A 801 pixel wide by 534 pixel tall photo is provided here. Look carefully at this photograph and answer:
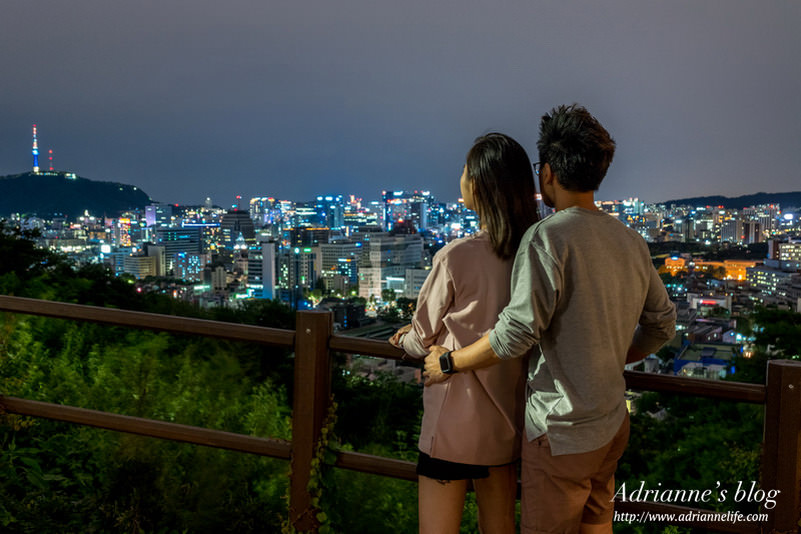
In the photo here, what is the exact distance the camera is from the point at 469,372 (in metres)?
1.48

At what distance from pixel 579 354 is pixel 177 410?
2.27m

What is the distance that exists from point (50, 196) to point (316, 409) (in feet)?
262

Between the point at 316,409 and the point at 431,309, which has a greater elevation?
the point at 431,309

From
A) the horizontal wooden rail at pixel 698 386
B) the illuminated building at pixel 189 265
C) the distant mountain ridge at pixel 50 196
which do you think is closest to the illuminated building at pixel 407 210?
the illuminated building at pixel 189 265

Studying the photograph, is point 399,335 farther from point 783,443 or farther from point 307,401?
point 783,443

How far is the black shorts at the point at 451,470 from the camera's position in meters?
1.49

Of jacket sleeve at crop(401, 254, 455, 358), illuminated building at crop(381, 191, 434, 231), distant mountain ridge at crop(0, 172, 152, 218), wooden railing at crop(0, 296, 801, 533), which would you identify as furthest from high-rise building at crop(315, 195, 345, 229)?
jacket sleeve at crop(401, 254, 455, 358)

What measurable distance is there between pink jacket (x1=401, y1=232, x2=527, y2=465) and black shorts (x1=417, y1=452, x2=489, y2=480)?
0.02 m

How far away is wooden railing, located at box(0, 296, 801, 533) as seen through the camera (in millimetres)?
1633

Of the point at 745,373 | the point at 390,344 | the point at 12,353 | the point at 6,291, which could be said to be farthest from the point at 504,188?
the point at 745,373

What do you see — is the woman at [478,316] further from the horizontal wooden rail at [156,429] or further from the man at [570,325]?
the horizontal wooden rail at [156,429]

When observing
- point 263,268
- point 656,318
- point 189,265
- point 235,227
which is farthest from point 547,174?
point 235,227

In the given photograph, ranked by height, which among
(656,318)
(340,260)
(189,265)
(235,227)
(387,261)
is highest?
(235,227)

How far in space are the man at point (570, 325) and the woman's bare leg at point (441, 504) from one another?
18 centimetres
